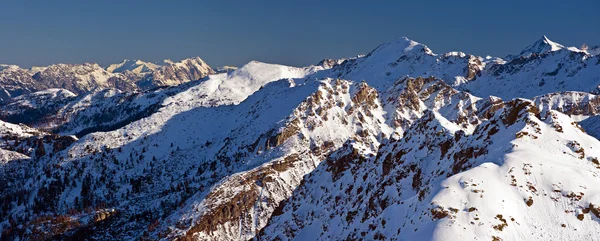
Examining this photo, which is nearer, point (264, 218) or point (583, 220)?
point (583, 220)

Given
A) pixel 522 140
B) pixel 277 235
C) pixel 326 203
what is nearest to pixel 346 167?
pixel 326 203

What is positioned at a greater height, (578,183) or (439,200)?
(439,200)

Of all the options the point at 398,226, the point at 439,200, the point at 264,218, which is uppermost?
the point at 439,200

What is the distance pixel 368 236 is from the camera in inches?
3622

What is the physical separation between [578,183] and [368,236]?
37.8 meters

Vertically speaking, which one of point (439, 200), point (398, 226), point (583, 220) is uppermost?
point (439, 200)

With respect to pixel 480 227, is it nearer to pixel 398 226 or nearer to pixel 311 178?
pixel 398 226

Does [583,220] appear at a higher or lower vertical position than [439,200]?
lower

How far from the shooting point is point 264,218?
632 feet

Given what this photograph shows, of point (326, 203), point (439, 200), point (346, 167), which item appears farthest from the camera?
point (346, 167)

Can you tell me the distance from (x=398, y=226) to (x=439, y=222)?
12813mm

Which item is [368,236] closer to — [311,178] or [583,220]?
[583,220]

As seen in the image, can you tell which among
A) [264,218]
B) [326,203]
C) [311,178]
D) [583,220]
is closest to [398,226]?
[583,220]

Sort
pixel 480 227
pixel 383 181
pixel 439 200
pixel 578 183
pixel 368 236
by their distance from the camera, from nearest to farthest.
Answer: pixel 480 227
pixel 439 200
pixel 578 183
pixel 368 236
pixel 383 181
